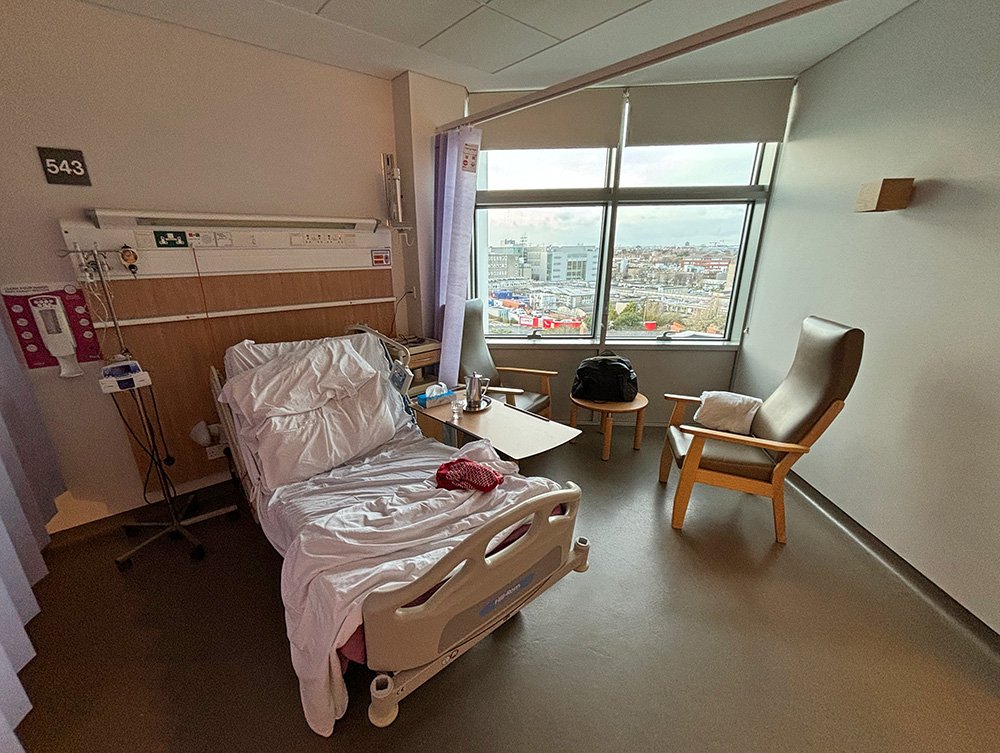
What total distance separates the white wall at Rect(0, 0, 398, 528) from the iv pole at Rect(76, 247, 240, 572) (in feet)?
0.42

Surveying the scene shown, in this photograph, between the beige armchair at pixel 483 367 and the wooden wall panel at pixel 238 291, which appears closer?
the wooden wall panel at pixel 238 291

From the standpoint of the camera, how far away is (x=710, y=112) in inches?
115

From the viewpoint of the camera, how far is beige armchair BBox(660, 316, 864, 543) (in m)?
2.01

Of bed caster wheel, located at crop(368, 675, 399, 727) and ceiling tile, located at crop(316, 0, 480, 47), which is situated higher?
ceiling tile, located at crop(316, 0, 480, 47)

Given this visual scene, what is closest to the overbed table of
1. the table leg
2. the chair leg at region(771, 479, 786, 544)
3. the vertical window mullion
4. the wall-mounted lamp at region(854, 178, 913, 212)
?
the table leg

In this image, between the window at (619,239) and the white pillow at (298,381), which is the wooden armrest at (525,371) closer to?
the window at (619,239)

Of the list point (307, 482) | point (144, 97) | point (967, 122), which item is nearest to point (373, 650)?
point (307, 482)

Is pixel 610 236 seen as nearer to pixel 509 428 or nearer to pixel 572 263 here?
pixel 572 263

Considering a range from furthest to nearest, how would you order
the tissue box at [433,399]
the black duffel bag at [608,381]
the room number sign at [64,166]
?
1. the black duffel bag at [608,381]
2. the tissue box at [433,399]
3. the room number sign at [64,166]

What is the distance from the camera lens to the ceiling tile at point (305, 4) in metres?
1.81

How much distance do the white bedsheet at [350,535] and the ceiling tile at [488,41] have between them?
209 centimetres

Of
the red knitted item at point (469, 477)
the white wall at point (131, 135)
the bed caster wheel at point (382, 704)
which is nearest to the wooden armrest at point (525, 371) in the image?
the red knitted item at point (469, 477)

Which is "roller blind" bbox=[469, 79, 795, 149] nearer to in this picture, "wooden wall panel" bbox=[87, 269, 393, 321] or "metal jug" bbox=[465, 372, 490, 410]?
"wooden wall panel" bbox=[87, 269, 393, 321]

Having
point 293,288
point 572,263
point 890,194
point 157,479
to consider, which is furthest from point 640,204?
point 157,479
